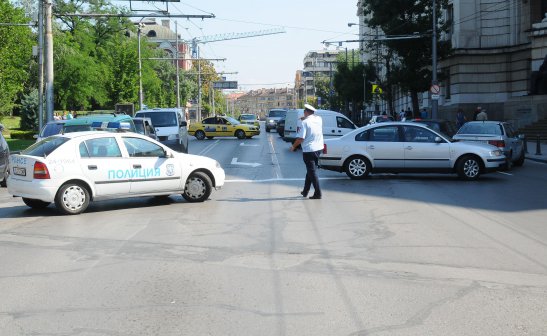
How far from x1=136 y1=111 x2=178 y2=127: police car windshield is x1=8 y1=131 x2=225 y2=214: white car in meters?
15.0

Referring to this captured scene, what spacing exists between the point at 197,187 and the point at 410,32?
110ft

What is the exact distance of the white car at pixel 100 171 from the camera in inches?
470

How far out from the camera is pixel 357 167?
18.0 meters

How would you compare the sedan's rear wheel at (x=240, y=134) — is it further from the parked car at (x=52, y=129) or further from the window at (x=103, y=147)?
the window at (x=103, y=147)

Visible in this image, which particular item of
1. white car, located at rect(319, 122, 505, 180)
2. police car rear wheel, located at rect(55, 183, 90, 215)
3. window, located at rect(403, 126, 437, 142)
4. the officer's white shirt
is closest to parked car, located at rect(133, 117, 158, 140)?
white car, located at rect(319, 122, 505, 180)

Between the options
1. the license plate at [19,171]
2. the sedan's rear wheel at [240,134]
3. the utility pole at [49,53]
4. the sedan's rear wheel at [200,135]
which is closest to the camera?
the license plate at [19,171]

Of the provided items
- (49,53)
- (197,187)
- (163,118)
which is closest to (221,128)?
(163,118)

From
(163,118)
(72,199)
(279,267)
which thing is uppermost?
(163,118)

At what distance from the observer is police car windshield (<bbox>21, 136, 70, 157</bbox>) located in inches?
480

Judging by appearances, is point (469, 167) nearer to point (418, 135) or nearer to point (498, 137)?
point (418, 135)

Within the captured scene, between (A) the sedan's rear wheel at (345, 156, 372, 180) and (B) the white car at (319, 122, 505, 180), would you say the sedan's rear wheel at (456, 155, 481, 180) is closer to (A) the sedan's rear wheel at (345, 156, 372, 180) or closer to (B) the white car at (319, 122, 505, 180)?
(B) the white car at (319, 122, 505, 180)

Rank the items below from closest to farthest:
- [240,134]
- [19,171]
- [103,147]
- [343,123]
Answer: [19,171]
[103,147]
[343,123]
[240,134]

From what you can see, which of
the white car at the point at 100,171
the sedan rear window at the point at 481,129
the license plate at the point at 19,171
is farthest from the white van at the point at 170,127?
the license plate at the point at 19,171

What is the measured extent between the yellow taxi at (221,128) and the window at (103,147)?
3331 centimetres
